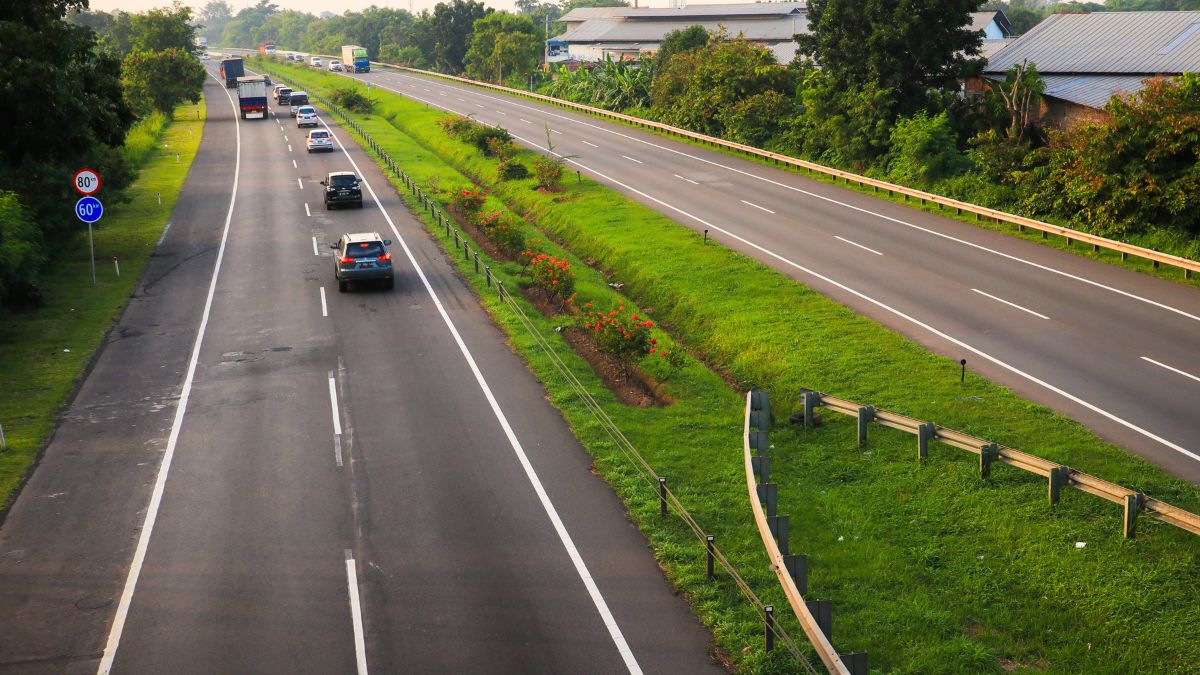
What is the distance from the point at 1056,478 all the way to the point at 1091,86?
35494 mm

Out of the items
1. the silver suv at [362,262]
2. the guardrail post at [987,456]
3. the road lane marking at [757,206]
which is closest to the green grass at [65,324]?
the silver suv at [362,262]

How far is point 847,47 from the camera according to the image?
49.7m

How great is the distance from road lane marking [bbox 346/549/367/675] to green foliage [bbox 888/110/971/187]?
119 feet

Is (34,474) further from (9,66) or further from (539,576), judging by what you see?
(539,576)

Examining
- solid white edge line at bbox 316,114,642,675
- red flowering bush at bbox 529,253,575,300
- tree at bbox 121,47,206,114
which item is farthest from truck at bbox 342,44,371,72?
red flowering bush at bbox 529,253,575,300

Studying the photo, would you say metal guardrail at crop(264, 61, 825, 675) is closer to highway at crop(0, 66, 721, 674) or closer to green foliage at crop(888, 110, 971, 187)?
highway at crop(0, 66, 721, 674)

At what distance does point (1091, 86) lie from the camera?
4488 cm

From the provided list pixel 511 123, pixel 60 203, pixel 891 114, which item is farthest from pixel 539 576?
pixel 511 123

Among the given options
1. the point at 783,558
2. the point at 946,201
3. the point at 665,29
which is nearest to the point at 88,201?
the point at 783,558

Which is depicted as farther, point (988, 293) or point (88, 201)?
point (88, 201)

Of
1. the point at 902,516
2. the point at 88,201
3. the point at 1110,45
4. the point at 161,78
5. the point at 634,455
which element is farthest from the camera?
the point at 161,78

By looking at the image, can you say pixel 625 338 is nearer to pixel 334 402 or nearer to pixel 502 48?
pixel 334 402

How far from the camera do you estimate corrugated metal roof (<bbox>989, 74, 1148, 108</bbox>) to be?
42.8m

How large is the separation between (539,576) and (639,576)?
138 cm
